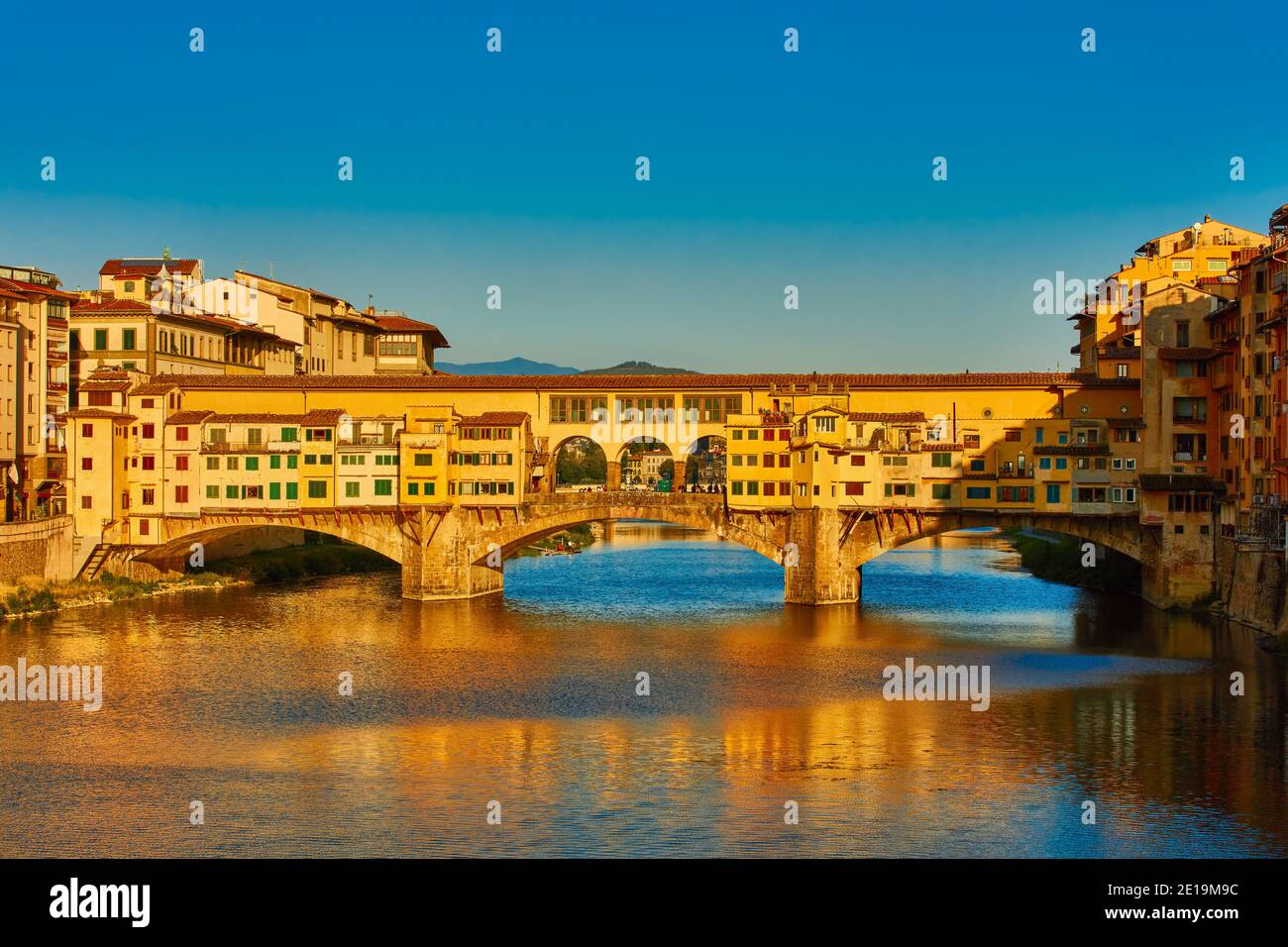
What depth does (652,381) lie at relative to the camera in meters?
68.1

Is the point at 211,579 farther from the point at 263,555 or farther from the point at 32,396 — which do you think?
the point at 32,396

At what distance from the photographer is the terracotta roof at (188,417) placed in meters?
64.7

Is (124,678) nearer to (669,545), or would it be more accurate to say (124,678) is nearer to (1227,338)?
(1227,338)

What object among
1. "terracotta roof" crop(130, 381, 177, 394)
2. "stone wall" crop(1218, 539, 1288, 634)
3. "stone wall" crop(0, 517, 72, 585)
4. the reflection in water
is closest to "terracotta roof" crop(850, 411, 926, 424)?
the reflection in water

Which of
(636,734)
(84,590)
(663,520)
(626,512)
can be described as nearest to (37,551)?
(84,590)

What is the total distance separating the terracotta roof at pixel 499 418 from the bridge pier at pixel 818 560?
12785mm

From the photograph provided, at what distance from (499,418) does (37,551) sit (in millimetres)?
20111

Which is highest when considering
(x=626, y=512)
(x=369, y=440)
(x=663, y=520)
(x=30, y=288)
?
(x=30, y=288)

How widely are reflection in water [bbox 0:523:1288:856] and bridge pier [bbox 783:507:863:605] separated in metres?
1.48

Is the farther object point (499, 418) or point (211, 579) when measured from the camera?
point (211, 579)

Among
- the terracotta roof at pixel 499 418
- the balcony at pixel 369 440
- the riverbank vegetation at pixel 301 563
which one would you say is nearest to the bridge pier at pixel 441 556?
the balcony at pixel 369 440

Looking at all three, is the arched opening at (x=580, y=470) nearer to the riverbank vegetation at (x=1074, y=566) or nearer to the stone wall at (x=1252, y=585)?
the riverbank vegetation at (x=1074, y=566)

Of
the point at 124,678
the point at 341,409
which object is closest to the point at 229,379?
the point at 341,409

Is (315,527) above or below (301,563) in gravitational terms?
above
